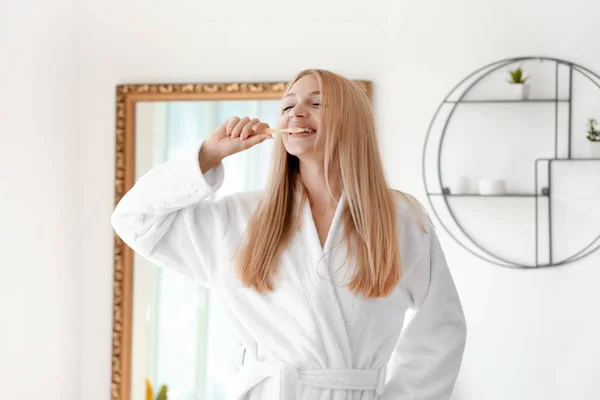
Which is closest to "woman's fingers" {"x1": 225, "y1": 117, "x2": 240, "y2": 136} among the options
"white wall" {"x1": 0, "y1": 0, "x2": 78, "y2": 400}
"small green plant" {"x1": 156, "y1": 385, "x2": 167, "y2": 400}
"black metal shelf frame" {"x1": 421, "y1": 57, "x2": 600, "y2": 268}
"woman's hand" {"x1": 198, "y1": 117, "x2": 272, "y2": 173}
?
"woman's hand" {"x1": 198, "y1": 117, "x2": 272, "y2": 173}

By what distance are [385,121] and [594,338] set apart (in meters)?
1.00

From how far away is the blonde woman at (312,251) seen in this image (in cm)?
147

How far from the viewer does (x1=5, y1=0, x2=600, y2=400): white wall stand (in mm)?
2566

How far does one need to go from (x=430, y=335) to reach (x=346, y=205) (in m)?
0.31

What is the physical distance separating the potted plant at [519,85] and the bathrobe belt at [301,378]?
4.52 ft

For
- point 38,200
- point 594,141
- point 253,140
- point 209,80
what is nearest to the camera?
point 253,140

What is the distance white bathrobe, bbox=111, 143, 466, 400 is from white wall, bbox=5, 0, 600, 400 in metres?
1.12

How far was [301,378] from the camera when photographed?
1477mm

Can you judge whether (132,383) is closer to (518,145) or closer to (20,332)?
(20,332)

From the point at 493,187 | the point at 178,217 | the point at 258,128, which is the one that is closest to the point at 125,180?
the point at 493,187

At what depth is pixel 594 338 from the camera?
256cm

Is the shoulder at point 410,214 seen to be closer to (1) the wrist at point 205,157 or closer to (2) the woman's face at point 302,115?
(2) the woman's face at point 302,115

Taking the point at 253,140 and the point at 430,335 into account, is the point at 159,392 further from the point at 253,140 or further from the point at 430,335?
the point at 253,140

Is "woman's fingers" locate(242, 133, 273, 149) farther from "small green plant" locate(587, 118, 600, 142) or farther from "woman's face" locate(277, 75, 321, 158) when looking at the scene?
"small green plant" locate(587, 118, 600, 142)
